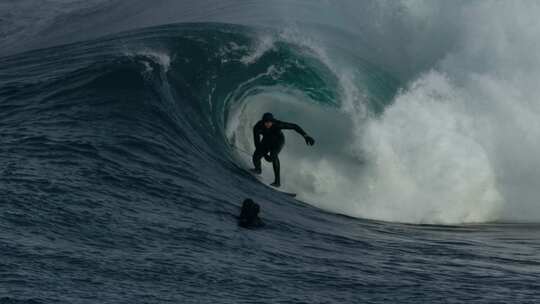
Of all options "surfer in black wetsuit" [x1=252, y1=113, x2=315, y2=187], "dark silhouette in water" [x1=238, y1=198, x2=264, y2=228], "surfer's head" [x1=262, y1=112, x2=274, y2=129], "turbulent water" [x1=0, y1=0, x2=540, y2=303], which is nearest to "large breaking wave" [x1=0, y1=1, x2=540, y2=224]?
"turbulent water" [x1=0, y1=0, x2=540, y2=303]

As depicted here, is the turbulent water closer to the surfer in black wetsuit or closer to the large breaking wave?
the large breaking wave

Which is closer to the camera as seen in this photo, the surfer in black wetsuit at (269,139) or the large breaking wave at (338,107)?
the surfer in black wetsuit at (269,139)

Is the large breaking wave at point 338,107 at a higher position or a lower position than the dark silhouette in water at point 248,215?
higher

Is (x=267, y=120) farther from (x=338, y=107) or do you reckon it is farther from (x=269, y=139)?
(x=338, y=107)

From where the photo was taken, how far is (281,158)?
64.6 feet

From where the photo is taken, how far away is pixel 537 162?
20484 millimetres

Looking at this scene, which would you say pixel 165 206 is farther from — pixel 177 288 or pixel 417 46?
pixel 417 46

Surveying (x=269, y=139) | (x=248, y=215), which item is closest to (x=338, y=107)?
(x=269, y=139)

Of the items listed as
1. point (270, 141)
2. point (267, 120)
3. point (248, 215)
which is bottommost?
point (248, 215)

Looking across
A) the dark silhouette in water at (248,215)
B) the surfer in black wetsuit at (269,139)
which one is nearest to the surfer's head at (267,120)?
the surfer in black wetsuit at (269,139)

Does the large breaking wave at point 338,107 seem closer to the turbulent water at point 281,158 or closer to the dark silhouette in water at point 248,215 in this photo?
the turbulent water at point 281,158

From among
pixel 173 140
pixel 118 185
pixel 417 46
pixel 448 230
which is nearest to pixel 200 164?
pixel 173 140

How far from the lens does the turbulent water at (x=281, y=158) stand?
10.2 metres

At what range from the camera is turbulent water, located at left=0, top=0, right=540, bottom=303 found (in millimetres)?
10203
